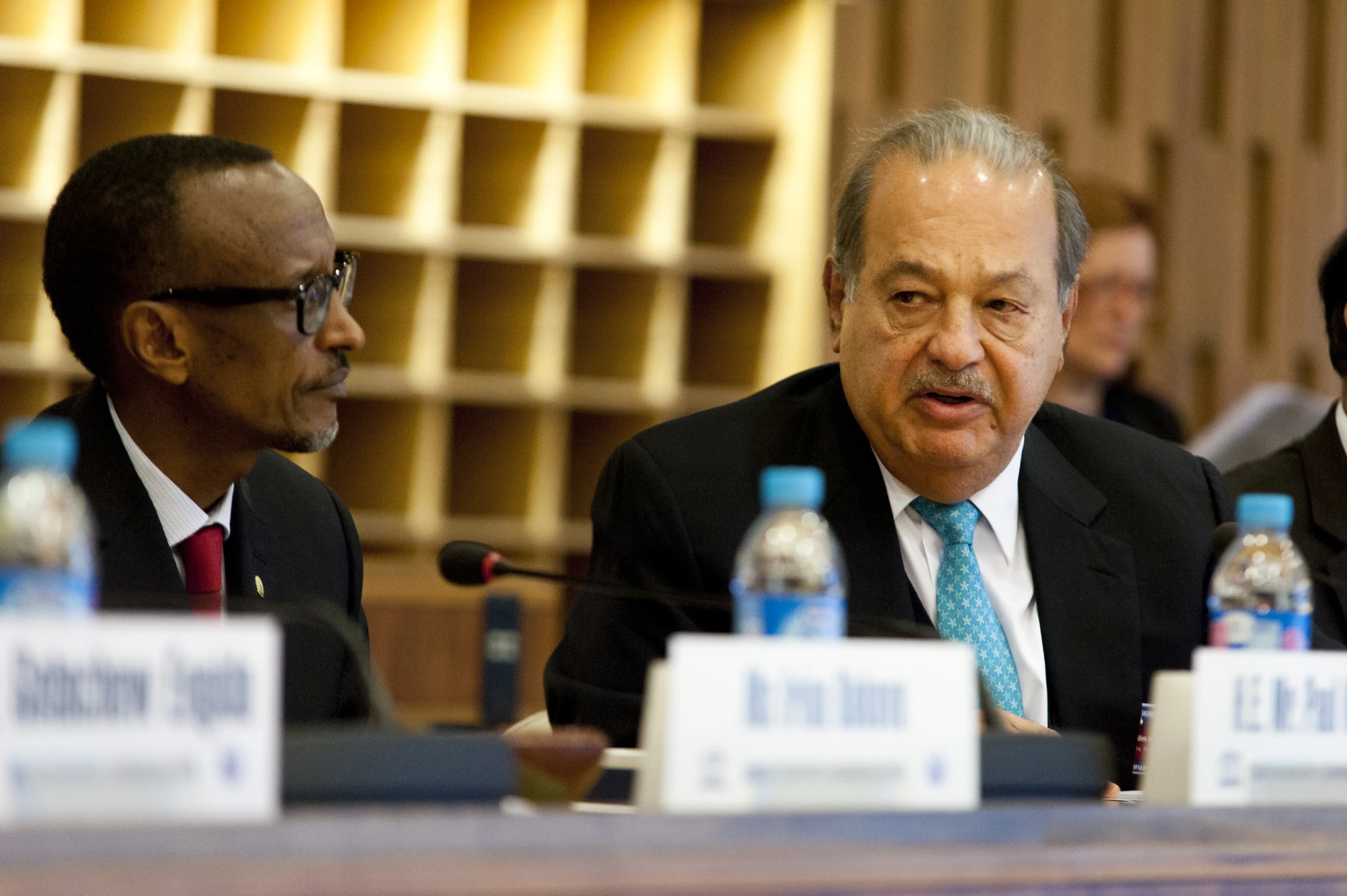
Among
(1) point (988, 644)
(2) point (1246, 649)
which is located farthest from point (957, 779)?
(1) point (988, 644)

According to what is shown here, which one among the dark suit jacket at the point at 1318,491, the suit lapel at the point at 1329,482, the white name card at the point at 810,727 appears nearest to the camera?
the white name card at the point at 810,727

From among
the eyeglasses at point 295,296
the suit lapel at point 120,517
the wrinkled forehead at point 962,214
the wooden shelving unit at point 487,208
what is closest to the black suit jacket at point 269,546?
the suit lapel at point 120,517

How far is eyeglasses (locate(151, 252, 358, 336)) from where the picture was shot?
1956 millimetres

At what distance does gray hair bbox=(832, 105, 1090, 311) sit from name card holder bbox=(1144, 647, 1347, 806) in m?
0.86

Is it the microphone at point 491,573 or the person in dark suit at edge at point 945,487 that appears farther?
the person in dark suit at edge at point 945,487

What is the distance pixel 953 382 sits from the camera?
1892 mm

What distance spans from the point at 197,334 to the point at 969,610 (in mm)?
926

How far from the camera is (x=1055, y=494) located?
2.04 meters

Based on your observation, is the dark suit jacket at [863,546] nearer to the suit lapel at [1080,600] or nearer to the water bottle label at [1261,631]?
the suit lapel at [1080,600]

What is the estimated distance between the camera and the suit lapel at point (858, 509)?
6.13 feet

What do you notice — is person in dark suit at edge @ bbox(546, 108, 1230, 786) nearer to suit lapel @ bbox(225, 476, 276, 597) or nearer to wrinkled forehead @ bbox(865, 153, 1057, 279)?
wrinkled forehead @ bbox(865, 153, 1057, 279)

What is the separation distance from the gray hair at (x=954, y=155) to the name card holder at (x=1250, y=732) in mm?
865

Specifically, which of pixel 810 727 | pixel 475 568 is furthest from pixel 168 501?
pixel 810 727

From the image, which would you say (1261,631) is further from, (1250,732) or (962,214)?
(962,214)
